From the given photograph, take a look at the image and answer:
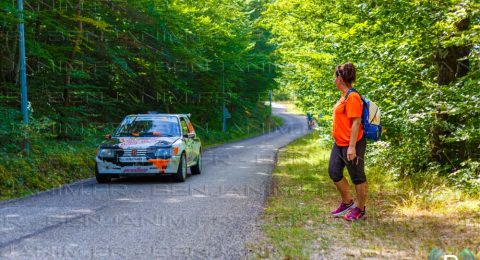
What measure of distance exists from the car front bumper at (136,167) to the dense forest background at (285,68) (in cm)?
137

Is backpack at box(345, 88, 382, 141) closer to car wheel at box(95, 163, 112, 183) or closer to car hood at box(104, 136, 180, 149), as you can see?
car hood at box(104, 136, 180, 149)

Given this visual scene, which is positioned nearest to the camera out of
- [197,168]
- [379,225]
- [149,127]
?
[379,225]

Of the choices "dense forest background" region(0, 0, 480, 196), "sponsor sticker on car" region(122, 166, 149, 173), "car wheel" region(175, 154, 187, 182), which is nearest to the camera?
"dense forest background" region(0, 0, 480, 196)

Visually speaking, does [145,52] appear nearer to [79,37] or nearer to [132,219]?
[79,37]

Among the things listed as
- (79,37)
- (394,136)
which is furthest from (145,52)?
(394,136)

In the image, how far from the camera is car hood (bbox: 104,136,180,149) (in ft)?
37.3

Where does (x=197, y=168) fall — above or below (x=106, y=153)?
below

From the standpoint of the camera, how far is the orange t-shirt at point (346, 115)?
6.39 metres

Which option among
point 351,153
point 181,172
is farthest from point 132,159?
point 351,153

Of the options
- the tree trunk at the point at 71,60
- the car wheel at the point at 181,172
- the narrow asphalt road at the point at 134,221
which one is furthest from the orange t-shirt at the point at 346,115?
the tree trunk at the point at 71,60

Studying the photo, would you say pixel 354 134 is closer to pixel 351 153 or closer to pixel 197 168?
pixel 351 153

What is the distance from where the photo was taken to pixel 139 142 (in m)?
11.6

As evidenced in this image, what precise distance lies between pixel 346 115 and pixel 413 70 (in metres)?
3.02

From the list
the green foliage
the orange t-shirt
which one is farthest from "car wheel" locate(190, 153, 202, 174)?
the orange t-shirt
